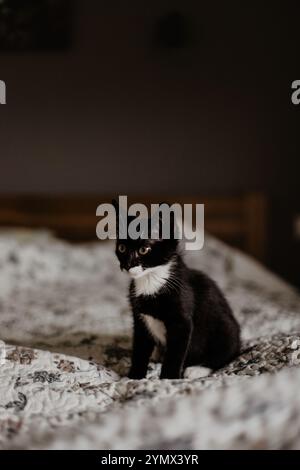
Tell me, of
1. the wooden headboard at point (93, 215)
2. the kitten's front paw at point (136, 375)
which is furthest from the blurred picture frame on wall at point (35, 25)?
the kitten's front paw at point (136, 375)

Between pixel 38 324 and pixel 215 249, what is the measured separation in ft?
3.63

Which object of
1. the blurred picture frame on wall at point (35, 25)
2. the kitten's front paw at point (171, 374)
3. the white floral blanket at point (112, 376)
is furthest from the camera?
the blurred picture frame on wall at point (35, 25)

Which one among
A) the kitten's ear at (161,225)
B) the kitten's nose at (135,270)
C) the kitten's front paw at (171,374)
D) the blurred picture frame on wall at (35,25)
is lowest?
the kitten's front paw at (171,374)

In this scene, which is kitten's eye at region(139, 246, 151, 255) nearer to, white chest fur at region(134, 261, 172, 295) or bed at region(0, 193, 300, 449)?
white chest fur at region(134, 261, 172, 295)

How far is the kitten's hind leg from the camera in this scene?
119 centimetres

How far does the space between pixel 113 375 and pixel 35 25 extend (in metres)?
2.32

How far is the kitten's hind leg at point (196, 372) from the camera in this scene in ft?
3.90

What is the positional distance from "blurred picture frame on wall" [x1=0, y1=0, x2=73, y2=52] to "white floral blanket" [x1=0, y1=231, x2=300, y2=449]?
1.22 m

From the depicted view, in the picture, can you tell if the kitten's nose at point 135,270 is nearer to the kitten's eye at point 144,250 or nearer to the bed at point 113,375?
the kitten's eye at point 144,250

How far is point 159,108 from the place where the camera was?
9.78 ft

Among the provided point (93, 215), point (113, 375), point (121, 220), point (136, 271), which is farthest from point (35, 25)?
point (113, 375)

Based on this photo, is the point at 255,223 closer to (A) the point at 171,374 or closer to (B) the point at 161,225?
(B) the point at 161,225

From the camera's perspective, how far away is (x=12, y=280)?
229 cm

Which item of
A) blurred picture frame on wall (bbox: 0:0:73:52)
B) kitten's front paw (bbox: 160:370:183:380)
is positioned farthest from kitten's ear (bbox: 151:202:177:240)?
blurred picture frame on wall (bbox: 0:0:73:52)
